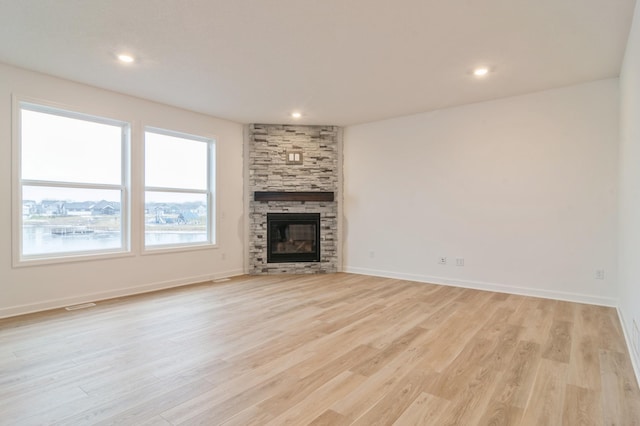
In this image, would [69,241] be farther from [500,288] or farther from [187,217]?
[500,288]

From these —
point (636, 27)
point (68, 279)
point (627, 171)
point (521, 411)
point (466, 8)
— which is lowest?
point (521, 411)

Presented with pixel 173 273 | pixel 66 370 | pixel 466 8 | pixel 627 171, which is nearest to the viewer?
pixel 66 370

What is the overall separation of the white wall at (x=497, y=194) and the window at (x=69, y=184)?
373cm

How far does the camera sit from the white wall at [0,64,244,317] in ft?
11.6

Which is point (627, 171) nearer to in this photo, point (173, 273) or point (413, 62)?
point (413, 62)

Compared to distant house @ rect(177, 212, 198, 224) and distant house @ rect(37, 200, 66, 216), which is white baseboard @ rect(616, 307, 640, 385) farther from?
distant house @ rect(37, 200, 66, 216)

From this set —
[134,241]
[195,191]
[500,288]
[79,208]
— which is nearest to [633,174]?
[500,288]

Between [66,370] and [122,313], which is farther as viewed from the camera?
[122,313]

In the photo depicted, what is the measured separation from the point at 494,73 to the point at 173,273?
5028 mm

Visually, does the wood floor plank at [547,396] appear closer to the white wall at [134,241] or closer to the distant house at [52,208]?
the white wall at [134,241]

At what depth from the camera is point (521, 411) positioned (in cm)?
187

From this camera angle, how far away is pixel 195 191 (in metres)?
5.43

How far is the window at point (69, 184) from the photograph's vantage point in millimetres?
3773

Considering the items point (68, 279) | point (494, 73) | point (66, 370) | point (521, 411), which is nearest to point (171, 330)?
point (66, 370)
